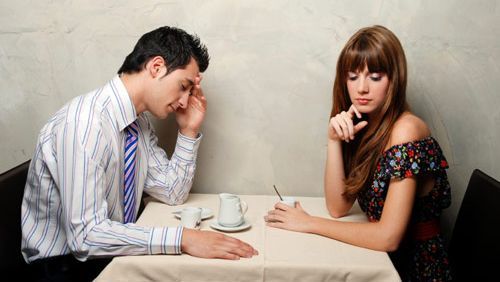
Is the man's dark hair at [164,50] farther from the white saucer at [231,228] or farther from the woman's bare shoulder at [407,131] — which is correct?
the woman's bare shoulder at [407,131]

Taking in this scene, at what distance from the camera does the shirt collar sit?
1.50 metres

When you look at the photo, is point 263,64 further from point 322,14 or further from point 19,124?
point 19,124

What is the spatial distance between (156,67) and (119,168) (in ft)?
1.10

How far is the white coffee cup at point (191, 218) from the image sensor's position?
57.9 inches

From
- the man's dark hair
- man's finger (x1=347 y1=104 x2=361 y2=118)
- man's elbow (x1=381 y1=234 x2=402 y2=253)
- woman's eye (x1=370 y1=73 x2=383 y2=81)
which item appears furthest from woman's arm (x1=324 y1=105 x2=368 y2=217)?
the man's dark hair

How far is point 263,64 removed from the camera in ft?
6.09

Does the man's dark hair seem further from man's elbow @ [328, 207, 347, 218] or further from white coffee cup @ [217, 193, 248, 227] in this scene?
man's elbow @ [328, 207, 347, 218]

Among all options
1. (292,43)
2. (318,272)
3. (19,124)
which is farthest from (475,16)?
(19,124)

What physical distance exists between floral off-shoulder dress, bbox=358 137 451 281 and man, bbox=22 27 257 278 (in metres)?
0.47

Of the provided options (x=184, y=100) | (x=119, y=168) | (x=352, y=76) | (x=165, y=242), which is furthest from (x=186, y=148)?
(x=352, y=76)

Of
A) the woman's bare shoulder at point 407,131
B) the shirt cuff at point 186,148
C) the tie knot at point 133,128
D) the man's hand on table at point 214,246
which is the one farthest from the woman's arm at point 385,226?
the tie knot at point 133,128

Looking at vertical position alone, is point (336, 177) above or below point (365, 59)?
below

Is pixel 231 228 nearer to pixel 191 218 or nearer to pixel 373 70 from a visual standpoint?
pixel 191 218

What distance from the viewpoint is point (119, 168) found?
59.2 inches
